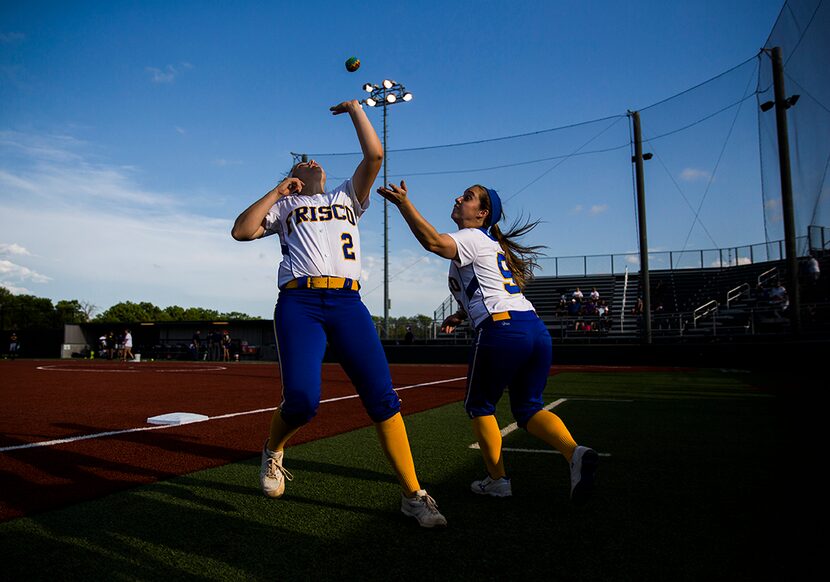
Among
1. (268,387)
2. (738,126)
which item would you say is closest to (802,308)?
(738,126)

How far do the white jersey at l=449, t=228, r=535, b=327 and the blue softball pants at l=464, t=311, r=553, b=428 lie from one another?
8 centimetres

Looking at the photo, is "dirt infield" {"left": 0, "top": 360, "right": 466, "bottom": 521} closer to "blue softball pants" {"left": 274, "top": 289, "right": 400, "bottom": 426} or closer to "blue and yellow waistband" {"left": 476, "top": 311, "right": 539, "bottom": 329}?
"blue softball pants" {"left": 274, "top": 289, "right": 400, "bottom": 426}

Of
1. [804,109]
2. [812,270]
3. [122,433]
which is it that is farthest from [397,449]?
[812,270]

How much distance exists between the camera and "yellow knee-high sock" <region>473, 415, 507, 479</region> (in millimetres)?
3408

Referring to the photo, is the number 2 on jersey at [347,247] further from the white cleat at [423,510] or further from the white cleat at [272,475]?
the white cleat at [423,510]

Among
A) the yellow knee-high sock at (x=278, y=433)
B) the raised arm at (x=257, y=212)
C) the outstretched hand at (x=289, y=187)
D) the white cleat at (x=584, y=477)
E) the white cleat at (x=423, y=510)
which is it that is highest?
the outstretched hand at (x=289, y=187)

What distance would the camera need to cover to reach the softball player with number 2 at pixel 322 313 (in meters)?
3.08

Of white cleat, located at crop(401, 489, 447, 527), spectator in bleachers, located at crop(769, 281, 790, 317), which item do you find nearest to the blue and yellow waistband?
white cleat, located at crop(401, 489, 447, 527)

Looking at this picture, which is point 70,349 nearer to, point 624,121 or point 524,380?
point 624,121

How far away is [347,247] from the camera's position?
10.8 feet

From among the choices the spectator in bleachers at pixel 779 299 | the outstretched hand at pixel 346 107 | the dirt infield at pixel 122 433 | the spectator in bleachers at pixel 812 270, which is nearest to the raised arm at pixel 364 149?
the outstretched hand at pixel 346 107

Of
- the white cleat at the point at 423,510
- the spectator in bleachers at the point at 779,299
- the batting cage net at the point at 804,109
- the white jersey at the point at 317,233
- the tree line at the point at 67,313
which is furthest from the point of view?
the tree line at the point at 67,313

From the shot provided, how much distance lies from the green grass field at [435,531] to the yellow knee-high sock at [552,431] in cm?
32

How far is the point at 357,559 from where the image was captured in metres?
2.40
